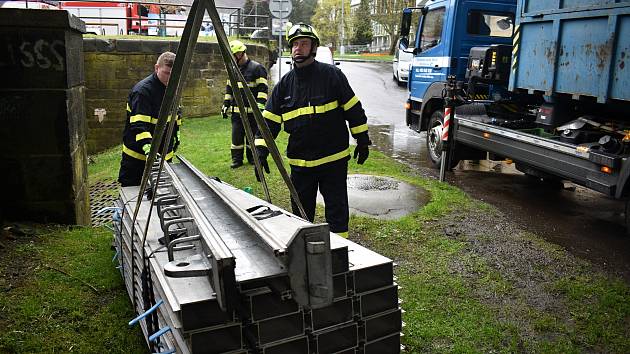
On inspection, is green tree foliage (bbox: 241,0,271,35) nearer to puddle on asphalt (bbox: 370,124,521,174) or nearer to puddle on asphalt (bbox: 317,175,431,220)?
puddle on asphalt (bbox: 370,124,521,174)

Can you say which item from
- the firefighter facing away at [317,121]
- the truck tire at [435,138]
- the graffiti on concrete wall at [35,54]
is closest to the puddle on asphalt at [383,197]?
the truck tire at [435,138]

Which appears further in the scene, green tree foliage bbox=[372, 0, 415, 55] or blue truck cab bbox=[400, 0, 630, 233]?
green tree foliage bbox=[372, 0, 415, 55]

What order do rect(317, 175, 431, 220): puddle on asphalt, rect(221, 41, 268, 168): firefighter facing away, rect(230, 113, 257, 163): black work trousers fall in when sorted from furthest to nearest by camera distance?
rect(230, 113, 257, 163): black work trousers, rect(221, 41, 268, 168): firefighter facing away, rect(317, 175, 431, 220): puddle on asphalt

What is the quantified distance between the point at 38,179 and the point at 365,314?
3554 mm

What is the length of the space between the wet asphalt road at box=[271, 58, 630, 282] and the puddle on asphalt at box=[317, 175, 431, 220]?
857 mm

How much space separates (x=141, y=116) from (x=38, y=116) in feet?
2.84

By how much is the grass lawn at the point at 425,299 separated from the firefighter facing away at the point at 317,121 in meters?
0.91

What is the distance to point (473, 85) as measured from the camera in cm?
850

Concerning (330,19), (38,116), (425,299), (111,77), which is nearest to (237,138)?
(38,116)

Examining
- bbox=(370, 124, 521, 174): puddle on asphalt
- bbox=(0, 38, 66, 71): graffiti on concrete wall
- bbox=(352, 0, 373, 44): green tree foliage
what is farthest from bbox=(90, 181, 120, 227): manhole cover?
bbox=(352, 0, 373, 44): green tree foliage

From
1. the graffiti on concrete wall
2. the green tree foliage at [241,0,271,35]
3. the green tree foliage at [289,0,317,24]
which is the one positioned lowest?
the graffiti on concrete wall

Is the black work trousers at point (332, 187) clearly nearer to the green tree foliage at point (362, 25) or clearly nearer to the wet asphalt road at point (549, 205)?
the wet asphalt road at point (549, 205)

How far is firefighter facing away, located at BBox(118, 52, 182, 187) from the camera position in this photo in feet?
15.6

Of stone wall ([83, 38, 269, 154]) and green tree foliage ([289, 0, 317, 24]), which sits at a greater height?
green tree foliage ([289, 0, 317, 24])
